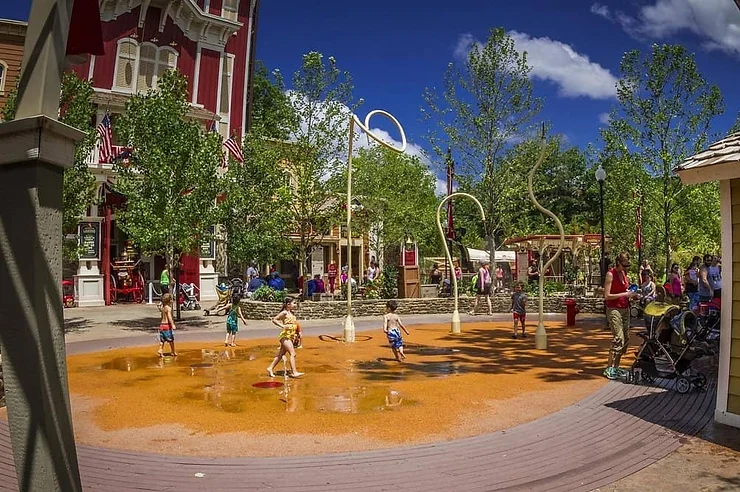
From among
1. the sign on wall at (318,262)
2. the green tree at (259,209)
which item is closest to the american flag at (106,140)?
the green tree at (259,209)

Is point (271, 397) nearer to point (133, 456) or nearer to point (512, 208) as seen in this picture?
point (133, 456)

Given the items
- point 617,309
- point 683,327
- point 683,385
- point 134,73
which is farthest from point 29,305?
point 134,73

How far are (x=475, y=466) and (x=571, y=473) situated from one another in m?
0.87

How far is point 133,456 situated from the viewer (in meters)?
6.13

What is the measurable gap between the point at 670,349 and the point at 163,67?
25765mm

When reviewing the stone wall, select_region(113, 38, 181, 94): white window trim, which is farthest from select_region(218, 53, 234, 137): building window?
the stone wall

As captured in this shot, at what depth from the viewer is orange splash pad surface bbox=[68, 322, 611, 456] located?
691cm

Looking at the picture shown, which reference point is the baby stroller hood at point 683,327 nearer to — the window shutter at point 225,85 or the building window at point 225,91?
the building window at point 225,91

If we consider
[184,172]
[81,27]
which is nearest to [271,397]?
[81,27]

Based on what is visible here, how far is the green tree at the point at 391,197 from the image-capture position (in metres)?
38.4

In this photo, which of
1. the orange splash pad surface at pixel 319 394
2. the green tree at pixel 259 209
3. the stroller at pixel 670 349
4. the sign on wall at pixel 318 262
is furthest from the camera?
the sign on wall at pixel 318 262

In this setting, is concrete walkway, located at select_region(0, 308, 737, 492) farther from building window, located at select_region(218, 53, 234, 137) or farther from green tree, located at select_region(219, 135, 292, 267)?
building window, located at select_region(218, 53, 234, 137)

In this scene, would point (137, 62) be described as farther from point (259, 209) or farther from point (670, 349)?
point (670, 349)

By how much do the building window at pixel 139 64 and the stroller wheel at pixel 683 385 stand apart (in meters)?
24.4
